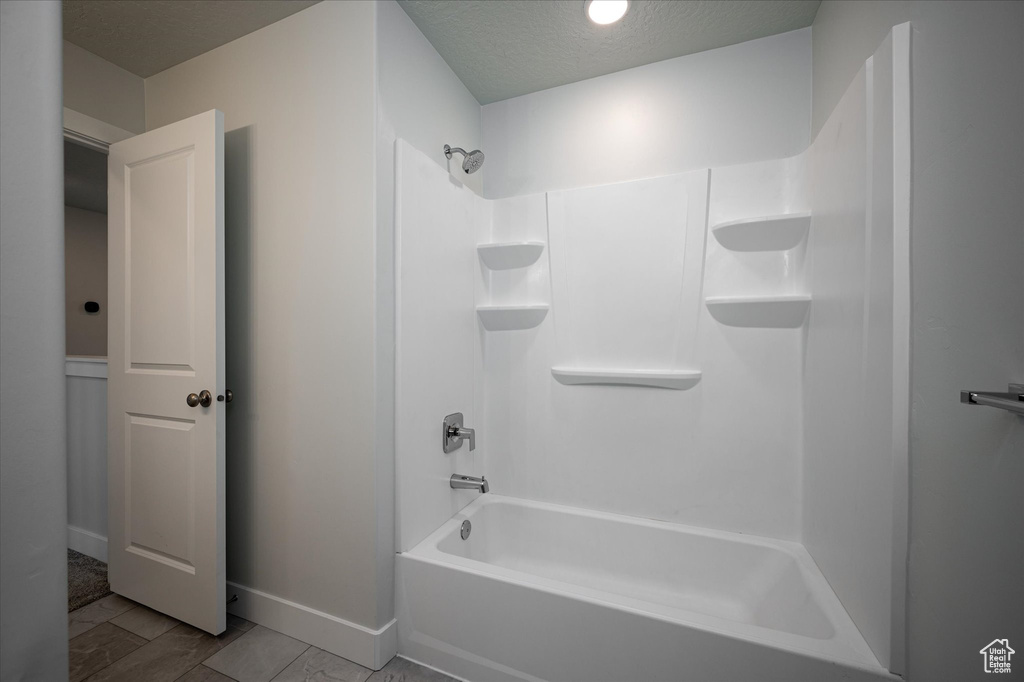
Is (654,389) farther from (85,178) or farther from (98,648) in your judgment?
(85,178)

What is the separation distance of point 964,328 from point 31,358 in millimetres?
1538

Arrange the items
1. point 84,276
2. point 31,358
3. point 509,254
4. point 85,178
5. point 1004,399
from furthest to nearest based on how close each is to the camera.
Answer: point 84,276
point 85,178
point 509,254
point 1004,399
point 31,358

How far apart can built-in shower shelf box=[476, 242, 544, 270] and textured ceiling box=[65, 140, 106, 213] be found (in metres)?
2.53

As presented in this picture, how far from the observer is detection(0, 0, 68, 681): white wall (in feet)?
1.51

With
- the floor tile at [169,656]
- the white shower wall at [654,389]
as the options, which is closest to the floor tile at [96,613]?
the floor tile at [169,656]

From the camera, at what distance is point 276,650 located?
1636 millimetres

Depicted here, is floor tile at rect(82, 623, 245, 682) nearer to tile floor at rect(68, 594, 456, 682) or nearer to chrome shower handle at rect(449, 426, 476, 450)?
tile floor at rect(68, 594, 456, 682)

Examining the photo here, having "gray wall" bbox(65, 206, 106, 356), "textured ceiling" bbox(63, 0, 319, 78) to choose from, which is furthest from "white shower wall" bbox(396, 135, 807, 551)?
"gray wall" bbox(65, 206, 106, 356)

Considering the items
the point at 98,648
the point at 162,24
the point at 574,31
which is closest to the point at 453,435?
Result: the point at 98,648

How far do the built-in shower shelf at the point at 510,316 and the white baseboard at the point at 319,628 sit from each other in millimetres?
1354

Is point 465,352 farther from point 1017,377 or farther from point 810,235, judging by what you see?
point 1017,377

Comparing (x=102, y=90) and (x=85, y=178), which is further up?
(x=85, y=178)

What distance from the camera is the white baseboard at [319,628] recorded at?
5.16 feet

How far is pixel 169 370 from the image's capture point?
1.81 metres
